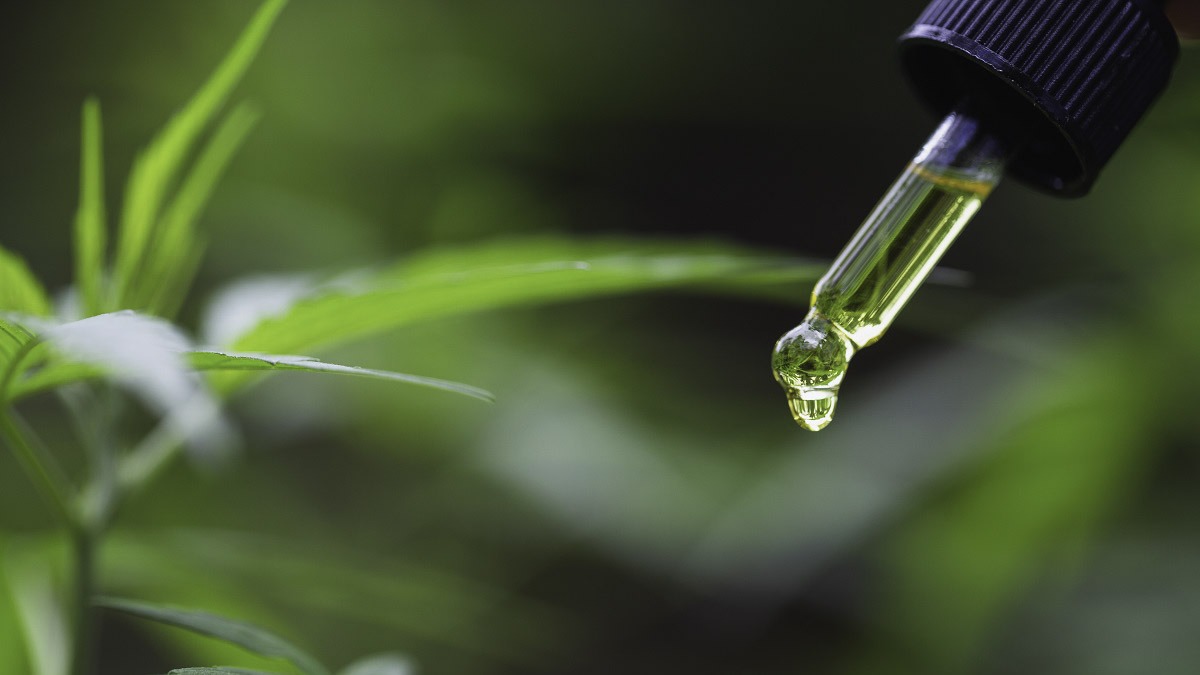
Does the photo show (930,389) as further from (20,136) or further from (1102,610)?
(20,136)

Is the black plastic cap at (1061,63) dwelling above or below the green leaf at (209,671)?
above

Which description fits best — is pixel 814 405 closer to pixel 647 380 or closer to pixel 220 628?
pixel 220 628

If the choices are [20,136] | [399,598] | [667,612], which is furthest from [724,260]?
[20,136]

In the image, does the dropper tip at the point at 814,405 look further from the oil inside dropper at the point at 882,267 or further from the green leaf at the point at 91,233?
the green leaf at the point at 91,233

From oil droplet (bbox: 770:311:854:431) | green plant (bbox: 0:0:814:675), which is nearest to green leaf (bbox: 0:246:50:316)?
green plant (bbox: 0:0:814:675)

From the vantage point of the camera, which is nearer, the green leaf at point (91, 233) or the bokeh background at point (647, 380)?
the green leaf at point (91, 233)

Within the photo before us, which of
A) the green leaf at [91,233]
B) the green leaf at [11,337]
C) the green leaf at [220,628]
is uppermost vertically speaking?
the green leaf at [91,233]

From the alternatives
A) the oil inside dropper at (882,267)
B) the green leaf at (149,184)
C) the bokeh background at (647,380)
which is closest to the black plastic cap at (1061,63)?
the oil inside dropper at (882,267)

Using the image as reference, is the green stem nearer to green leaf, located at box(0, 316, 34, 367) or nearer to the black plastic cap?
green leaf, located at box(0, 316, 34, 367)
